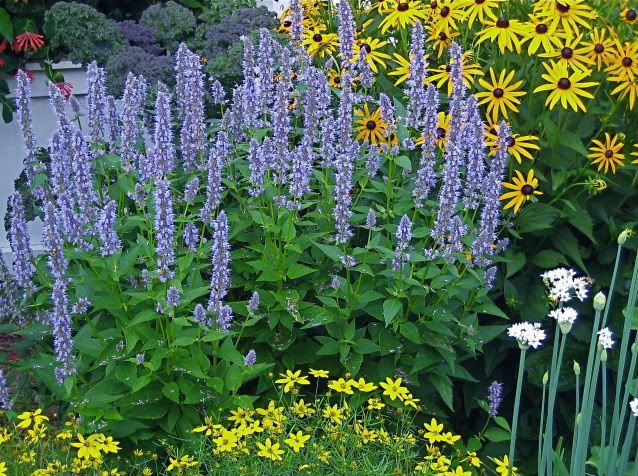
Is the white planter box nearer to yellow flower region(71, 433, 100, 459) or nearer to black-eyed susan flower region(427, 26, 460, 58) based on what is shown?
black-eyed susan flower region(427, 26, 460, 58)

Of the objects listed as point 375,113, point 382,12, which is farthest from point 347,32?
point 382,12

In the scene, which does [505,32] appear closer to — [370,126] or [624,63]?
[624,63]

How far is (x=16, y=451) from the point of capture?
3324mm

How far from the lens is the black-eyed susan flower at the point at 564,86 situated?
3793 mm

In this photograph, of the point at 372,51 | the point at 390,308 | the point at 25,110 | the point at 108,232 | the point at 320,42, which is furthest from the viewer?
the point at 320,42

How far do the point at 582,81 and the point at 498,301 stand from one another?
40.6 inches

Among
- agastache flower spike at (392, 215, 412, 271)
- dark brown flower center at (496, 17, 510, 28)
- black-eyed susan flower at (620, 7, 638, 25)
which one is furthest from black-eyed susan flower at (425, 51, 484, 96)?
agastache flower spike at (392, 215, 412, 271)

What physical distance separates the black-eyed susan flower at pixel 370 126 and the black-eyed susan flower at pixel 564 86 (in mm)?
656

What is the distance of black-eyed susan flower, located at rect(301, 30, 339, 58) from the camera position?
4402 millimetres

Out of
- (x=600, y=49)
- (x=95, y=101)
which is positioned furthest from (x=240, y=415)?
(x=600, y=49)

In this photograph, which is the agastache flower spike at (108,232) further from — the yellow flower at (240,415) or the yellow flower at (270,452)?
the yellow flower at (270,452)

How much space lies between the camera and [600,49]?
3.93 meters

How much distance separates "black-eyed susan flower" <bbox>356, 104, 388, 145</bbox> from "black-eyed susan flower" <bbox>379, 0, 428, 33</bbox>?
391 mm

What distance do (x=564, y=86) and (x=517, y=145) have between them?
0.97ft
